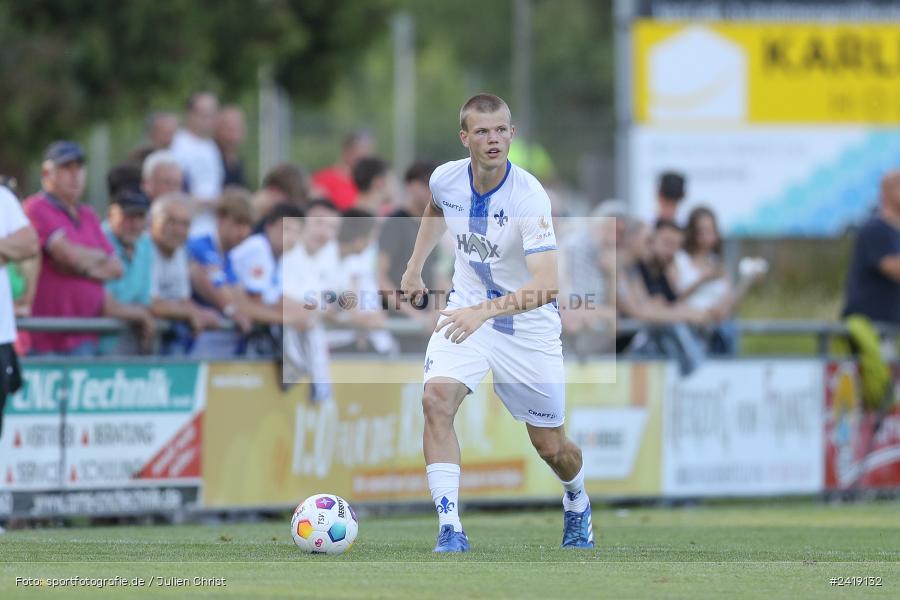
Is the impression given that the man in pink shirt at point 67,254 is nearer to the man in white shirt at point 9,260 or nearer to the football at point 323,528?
the man in white shirt at point 9,260

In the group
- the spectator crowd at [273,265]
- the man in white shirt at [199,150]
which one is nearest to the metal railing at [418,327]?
the spectator crowd at [273,265]

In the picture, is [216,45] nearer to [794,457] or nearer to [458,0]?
[794,457]

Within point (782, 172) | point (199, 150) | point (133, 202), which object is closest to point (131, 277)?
point (133, 202)

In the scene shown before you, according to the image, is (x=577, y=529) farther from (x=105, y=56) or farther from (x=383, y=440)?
(x=105, y=56)

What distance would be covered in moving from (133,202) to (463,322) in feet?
15.9

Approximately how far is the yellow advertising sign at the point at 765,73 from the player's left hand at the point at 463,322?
43.2ft

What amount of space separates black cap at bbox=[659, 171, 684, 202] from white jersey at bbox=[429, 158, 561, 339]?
6.94 meters

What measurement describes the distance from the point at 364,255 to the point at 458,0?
201ft

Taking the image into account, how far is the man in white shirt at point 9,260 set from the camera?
35.8 feet

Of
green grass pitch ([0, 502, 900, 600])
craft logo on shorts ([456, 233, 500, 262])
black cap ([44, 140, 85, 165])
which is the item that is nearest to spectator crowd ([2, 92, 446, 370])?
black cap ([44, 140, 85, 165])

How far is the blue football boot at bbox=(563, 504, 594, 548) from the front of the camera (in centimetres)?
1011

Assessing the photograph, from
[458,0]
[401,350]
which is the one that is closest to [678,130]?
[401,350]

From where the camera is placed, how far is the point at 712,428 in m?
16.0

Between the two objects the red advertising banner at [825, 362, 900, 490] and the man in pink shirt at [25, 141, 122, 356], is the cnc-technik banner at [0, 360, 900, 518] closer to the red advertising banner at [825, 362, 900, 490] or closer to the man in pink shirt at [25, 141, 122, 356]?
the red advertising banner at [825, 362, 900, 490]
